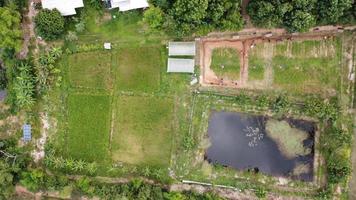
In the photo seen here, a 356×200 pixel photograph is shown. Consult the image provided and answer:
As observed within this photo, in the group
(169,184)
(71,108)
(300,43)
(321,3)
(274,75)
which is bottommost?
(169,184)

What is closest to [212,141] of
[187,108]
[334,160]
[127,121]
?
[187,108]

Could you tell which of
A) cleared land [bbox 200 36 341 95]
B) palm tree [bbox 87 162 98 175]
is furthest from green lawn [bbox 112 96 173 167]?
cleared land [bbox 200 36 341 95]

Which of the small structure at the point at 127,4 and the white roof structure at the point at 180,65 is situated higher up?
the small structure at the point at 127,4

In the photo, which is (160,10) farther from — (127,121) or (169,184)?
(169,184)

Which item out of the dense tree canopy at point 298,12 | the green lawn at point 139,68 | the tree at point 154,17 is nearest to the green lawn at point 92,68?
the green lawn at point 139,68

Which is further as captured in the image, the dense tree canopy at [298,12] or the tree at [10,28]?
the tree at [10,28]

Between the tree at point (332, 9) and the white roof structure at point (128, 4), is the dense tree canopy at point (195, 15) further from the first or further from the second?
the tree at point (332, 9)

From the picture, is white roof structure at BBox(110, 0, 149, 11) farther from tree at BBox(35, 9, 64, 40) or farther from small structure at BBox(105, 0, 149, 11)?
tree at BBox(35, 9, 64, 40)

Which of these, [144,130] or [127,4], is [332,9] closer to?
[127,4]
